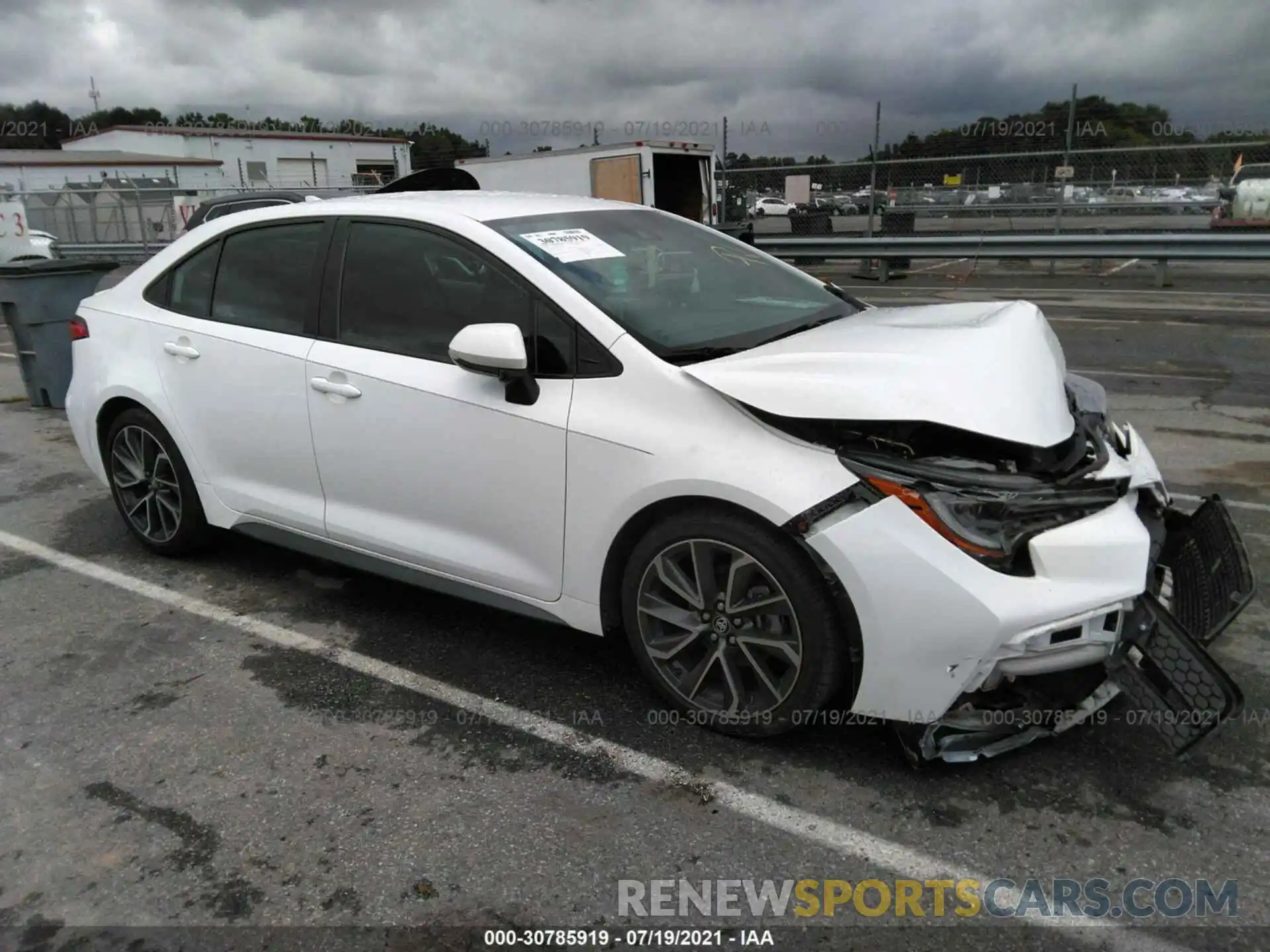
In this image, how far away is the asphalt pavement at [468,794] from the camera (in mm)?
2336

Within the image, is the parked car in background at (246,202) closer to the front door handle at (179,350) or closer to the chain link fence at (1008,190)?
the chain link fence at (1008,190)

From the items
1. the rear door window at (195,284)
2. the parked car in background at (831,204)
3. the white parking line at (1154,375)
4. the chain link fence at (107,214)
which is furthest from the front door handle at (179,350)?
the chain link fence at (107,214)

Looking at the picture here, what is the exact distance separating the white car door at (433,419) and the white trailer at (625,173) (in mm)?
12705

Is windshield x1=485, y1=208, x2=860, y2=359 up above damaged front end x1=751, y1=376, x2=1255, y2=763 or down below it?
above

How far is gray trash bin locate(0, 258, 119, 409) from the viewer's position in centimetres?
767

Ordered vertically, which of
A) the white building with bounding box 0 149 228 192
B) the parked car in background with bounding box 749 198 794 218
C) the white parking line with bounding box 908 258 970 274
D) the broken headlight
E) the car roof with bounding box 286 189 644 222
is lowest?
the white parking line with bounding box 908 258 970 274

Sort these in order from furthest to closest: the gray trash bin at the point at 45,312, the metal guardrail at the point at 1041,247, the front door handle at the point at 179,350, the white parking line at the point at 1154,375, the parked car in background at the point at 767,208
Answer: the parked car in background at the point at 767,208 → the metal guardrail at the point at 1041,247 → the white parking line at the point at 1154,375 → the gray trash bin at the point at 45,312 → the front door handle at the point at 179,350

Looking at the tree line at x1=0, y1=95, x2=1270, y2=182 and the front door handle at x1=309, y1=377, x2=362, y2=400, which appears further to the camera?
the tree line at x1=0, y1=95, x2=1270, y2=182

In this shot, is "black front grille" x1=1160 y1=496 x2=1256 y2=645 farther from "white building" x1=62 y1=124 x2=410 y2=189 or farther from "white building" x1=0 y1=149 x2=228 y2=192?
"white building" x1=62 y1=124 x2=410 y2=189

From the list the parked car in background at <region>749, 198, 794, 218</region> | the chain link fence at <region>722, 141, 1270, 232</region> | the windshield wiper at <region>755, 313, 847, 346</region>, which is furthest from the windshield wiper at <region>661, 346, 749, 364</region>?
the parked car in background at <region>749, 198, 794, 218</region>

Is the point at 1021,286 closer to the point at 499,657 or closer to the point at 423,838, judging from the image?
the point at 499,657

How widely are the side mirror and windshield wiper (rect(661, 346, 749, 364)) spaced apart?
0.45 metres

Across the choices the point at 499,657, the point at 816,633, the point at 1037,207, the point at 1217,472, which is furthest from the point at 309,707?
the point at 1037,207

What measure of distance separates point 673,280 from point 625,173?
44.1 ft
